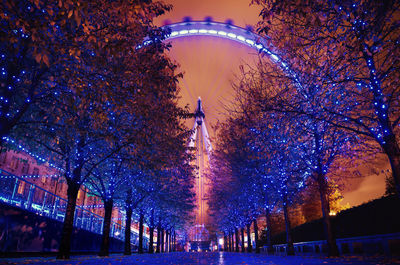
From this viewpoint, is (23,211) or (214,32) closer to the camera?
(23,211)

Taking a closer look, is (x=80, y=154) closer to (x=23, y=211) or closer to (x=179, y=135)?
(x=23, y=211)

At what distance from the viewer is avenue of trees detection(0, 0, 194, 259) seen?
6602 mm

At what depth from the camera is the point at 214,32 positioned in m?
41.7

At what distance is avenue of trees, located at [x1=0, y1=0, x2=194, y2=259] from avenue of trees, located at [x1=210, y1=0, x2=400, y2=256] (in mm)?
3985

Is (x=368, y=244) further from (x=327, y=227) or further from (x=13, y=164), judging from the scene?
(x=13, y=164)

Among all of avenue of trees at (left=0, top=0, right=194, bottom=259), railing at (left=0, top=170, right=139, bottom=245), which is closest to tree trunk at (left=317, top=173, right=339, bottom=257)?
avenue of trees at (left=0, top=0, right=194, bottom=259)

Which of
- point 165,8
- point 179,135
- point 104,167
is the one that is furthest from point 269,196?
point 165,8

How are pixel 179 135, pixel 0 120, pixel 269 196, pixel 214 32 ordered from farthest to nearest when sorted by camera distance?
pixel 214 32, pixel 269 196, pixel 179 135, pixel 0 120

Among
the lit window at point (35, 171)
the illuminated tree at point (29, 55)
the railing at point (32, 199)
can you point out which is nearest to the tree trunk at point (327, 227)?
the illuminated tree at point (29, 55)

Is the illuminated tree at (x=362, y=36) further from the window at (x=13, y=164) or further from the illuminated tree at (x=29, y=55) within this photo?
the window at (x=13, y=164)

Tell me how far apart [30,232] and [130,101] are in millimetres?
9565

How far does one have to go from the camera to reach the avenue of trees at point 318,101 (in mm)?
7020

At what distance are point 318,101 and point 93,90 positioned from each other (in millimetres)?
7546

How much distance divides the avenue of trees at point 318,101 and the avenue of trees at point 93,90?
13.1ft
